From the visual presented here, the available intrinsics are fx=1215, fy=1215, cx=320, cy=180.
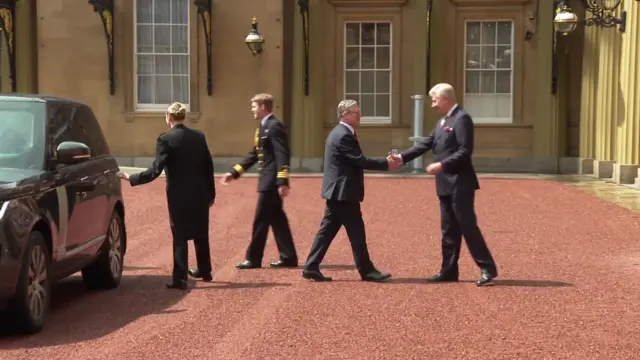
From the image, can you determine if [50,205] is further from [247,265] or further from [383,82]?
[383,82]

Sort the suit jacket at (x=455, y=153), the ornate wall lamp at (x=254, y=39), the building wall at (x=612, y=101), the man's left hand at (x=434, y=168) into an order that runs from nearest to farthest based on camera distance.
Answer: the man's left hand at (x=434, y=168), the suit jacket at (x=455, y=153), the building wall at (x=612, y=101), the ornate wall lamp at (x=254, y=39)

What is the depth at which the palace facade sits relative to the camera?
83.5ft

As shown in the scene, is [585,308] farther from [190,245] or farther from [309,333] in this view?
[190,245]

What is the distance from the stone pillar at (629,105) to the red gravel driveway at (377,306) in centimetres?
632

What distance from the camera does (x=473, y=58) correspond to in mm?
25781

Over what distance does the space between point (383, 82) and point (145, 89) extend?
202 inches

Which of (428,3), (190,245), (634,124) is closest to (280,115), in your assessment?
(428,3)

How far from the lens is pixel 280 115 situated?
25.7 metres

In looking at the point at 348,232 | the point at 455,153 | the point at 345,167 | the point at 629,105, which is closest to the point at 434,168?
the point at 455,153

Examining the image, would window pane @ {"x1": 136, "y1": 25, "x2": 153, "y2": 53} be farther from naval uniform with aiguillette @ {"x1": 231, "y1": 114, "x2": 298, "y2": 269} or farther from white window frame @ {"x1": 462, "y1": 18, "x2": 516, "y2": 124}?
naval uniform with aiguillette @ {"x1": 231, "y1": 114, "x2": 298, "y2": 269}

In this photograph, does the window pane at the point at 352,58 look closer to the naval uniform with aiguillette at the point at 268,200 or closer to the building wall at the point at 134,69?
the building wall at the point at 134,69

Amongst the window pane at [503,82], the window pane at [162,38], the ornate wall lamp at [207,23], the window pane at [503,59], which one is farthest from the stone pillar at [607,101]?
the window pane at [162,38]

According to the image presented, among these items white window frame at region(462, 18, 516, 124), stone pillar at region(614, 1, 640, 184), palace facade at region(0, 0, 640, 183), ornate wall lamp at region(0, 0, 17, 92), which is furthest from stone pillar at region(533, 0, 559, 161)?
ornate wall lamp at region(0, 0, 17, 92)

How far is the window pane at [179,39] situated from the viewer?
2592 centimetres
